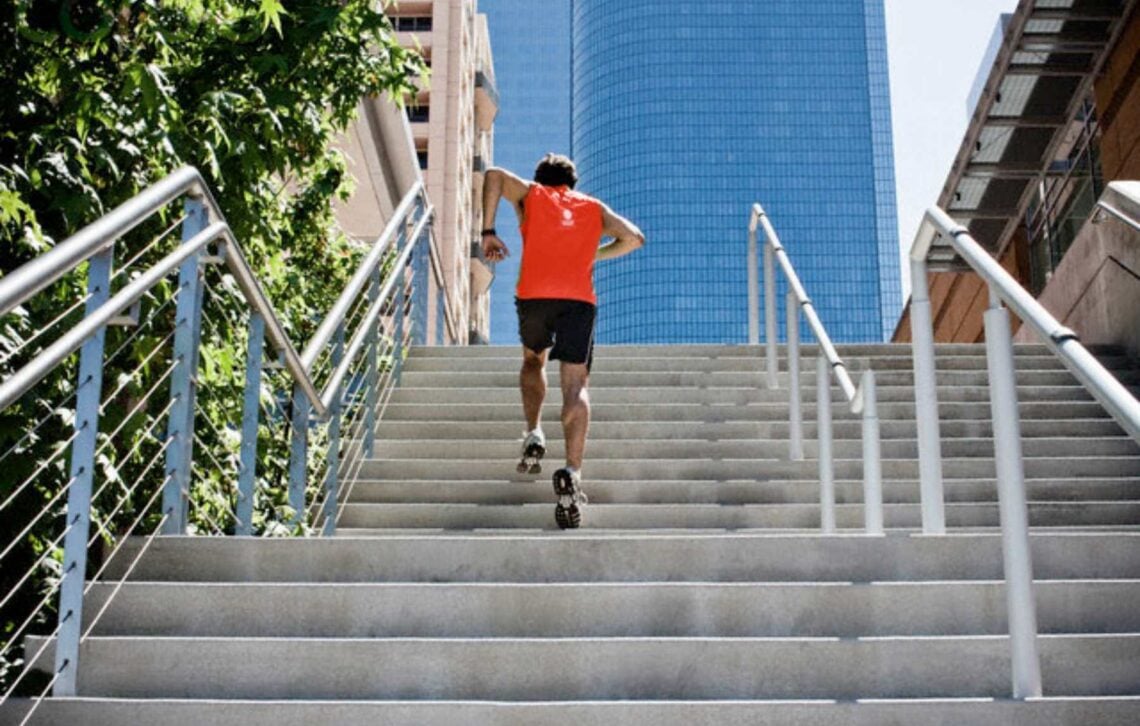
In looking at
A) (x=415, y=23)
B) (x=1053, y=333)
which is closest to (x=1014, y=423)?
(x=1053, y=333)

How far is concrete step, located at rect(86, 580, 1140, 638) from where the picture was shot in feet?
11.9

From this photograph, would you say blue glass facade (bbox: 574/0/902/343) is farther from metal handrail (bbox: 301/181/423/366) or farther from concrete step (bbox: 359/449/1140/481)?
concrete step (bbox: 359/449/1140/481)

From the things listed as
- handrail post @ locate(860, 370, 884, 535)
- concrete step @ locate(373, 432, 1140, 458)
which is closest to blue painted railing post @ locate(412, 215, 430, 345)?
concrete step @ locate(373, 432, 1140, 458)

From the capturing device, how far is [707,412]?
7.16m

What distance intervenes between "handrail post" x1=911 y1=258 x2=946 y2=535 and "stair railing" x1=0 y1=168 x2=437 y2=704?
2046 millimetres

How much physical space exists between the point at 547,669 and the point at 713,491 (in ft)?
9.17

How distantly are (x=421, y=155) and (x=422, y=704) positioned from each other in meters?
47.9

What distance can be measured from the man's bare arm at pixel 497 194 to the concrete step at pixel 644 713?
321 cm

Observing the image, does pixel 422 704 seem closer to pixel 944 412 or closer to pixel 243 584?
pixel 243 584

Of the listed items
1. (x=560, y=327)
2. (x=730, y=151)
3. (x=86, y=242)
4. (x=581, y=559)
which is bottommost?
(x=581, y=559)

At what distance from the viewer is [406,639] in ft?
11.3

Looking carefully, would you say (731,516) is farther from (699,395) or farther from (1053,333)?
(1053,333)

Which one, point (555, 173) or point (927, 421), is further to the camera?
point (555, 173)

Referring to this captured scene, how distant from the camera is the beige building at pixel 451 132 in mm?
47875
